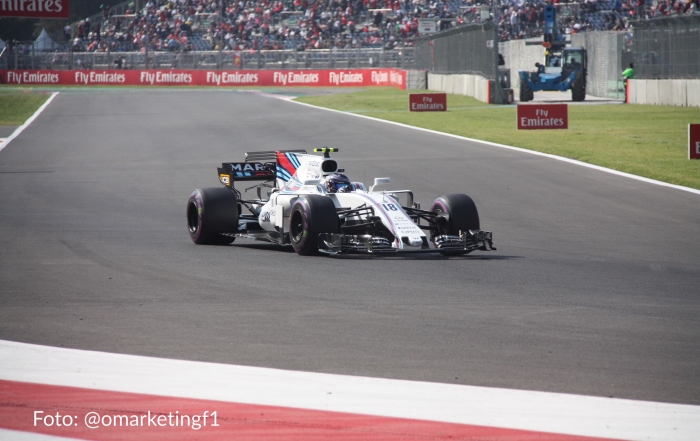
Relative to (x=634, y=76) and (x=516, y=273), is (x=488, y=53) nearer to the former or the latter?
(x=634, y=76)

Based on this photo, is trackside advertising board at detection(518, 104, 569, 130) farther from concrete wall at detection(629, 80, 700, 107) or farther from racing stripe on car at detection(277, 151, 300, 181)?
racing stripe on car at detection(277, 151, 300, 181)

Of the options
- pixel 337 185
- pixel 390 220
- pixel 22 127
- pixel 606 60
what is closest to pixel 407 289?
pixel 390 220

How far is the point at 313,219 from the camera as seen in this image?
9531 millimetres

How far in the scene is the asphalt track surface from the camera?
5750 millimetres

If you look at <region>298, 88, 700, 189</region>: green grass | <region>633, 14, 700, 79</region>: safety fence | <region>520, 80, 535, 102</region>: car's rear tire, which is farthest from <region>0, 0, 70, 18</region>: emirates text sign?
<region>520, 80, 535, 102</region>: car's rear tire

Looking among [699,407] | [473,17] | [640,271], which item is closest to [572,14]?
[473,17]

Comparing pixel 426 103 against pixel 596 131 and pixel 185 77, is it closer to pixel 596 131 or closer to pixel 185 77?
pixel 596 131

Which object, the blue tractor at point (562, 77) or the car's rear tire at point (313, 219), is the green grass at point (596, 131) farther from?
the car's rear tire at point (313, 219)

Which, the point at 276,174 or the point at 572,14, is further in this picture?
the point at 572,14

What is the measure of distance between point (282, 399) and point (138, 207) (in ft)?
32.3

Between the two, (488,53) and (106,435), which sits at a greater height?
(488,53)

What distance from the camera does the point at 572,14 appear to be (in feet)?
181

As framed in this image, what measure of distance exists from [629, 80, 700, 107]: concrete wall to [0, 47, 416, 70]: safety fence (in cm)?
2312

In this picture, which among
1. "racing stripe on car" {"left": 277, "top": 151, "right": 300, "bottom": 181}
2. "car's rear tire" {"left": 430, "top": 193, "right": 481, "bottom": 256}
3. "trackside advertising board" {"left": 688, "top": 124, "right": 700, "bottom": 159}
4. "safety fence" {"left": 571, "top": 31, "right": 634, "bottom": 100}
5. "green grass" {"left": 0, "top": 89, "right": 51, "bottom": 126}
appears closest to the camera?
"car's rear tire" {"left": 430, "top": 193, "right": 481, "bottom": 256}
